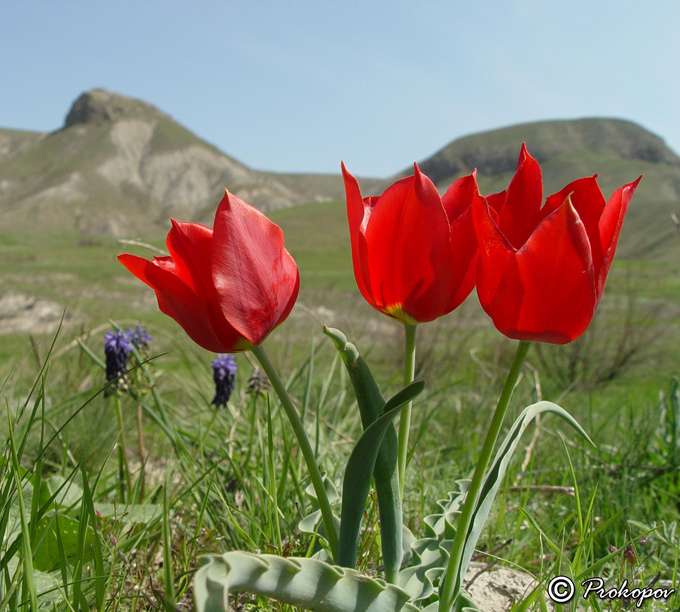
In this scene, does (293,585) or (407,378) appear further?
(407,378)

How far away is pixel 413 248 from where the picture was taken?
0.79 meters

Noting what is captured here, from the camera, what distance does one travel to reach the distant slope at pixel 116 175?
83812 mm

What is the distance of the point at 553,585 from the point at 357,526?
1.40ft

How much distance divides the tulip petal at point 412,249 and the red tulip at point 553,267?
6 centimetres

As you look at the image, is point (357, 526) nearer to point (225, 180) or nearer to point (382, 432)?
point (382, 432)

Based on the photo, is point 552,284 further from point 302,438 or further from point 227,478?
point 227,478

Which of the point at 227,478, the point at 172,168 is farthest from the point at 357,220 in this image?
the point at 172,168

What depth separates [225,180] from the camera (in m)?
108

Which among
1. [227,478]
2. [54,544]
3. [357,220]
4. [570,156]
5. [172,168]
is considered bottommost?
[227,478]

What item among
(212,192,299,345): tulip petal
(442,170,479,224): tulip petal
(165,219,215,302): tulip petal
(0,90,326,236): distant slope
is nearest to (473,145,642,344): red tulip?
(442,170,479,224): tulip petal

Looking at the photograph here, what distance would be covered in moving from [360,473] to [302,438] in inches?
4.1

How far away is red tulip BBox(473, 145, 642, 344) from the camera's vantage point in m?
0.67

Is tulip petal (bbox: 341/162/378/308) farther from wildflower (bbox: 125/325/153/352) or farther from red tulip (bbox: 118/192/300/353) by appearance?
wildflower (bbox: 125/325/153/352)

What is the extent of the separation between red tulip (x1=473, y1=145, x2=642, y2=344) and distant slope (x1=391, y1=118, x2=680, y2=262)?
97.8 metres
